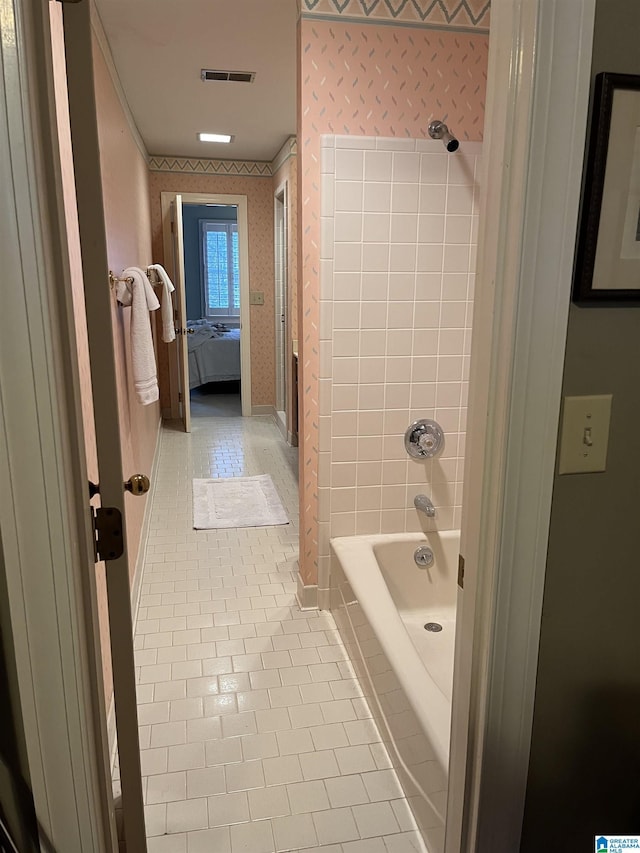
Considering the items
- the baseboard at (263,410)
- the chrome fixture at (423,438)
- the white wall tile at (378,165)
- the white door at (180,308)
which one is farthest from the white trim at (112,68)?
the baseboard at (263,410)

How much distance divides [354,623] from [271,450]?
9.92ft

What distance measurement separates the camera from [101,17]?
271 cm

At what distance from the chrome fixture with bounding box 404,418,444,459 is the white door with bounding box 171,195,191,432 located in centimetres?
342

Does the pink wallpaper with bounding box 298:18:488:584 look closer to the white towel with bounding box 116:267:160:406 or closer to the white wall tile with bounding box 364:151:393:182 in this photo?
the white wall tile with bounding box 364:151:393:182

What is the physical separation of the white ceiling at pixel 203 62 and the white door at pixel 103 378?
1977mm

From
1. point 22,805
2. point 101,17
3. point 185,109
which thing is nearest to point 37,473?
point 22,805

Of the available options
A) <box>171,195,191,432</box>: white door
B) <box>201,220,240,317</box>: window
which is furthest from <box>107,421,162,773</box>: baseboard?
<box>201,220,240,317</box>: window

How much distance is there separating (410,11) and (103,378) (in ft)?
6.63

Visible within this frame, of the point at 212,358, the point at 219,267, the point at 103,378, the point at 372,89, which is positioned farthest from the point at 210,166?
the point at 103,378

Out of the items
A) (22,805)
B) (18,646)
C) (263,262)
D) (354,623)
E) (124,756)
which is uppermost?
(263,262)

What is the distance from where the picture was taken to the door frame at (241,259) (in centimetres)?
588

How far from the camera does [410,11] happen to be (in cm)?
229

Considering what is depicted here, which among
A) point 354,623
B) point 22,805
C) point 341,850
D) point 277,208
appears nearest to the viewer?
point 22,805

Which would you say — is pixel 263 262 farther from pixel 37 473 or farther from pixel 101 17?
pixel 37 473
